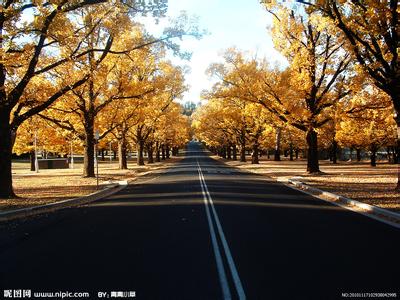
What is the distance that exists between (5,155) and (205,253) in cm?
1213

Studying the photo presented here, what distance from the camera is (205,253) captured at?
26.6 ft

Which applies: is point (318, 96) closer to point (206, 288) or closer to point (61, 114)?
point (61, 114)

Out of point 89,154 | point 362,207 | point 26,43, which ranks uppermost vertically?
point 26,43

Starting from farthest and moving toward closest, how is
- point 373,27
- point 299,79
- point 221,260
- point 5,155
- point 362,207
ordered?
point 299,79 → point 5,155 → point 373,27 → point 362,207 → point 221,260

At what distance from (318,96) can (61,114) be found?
16642mm

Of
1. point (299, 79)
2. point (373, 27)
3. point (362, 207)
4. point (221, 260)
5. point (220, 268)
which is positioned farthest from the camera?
point (299, 79)

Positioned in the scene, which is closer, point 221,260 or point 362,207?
point 221,260

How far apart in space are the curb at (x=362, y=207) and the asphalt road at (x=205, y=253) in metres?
0.47

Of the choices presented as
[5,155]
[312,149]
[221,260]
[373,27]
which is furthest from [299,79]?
[221,260]

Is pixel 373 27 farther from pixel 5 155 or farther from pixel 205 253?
pixel 5 155

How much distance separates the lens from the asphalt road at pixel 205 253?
6176 millimetres

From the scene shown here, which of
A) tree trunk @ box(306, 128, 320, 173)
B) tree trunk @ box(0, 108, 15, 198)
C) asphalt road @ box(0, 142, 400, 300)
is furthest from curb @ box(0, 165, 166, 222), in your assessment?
tree trunk @ box(306, 128, 320, 173)

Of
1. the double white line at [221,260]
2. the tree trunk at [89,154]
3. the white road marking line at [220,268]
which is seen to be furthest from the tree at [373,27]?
the tree trunk at [89,154]

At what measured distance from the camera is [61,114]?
3116 cm
